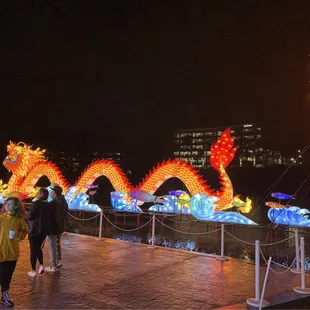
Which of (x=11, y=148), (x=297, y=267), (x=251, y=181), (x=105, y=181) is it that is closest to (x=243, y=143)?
(x=251, y=181)

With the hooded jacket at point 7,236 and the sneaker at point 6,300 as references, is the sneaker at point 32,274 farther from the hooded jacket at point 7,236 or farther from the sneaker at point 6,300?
the hooded jacket at point 7,236

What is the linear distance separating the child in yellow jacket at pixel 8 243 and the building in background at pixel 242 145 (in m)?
50.6

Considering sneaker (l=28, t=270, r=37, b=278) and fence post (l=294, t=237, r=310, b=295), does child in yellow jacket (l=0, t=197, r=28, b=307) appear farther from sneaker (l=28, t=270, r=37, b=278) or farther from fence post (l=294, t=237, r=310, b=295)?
fence post (l=294, t=237, r=310, b=295)

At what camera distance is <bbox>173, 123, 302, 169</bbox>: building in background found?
6329cm

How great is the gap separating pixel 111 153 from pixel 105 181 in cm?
654

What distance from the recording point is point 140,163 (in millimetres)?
48281

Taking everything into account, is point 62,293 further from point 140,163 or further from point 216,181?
point 140,163

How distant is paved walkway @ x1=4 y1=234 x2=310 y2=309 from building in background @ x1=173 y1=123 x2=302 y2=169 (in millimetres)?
47049

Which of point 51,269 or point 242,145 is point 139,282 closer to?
point 51,269

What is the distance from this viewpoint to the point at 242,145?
7181cm

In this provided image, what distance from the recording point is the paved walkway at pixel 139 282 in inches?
215

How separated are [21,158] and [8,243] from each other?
1710 cm

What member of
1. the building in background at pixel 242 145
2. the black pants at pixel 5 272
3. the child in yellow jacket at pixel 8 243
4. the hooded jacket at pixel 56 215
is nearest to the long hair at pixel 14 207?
the child in yellow jacket at pixel 8 243

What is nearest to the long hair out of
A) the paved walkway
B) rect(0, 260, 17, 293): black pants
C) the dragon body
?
rect(0, 260, 17, 293): black pants
